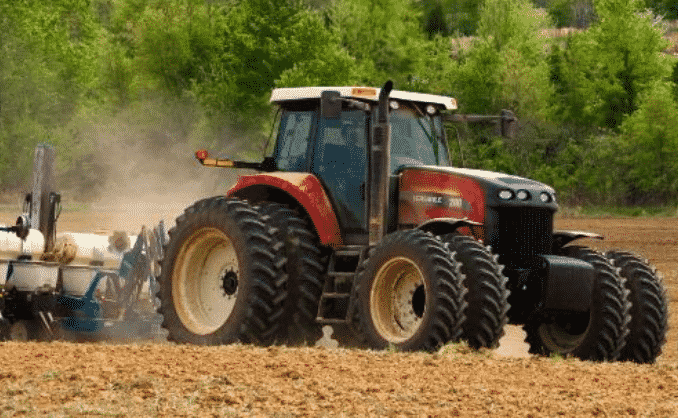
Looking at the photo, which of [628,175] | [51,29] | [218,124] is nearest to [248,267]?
[628,175]

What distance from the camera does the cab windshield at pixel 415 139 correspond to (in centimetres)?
1251

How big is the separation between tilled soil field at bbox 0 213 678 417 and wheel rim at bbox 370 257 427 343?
0.49 m

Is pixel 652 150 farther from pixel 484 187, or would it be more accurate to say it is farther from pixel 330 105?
pixel 330 105

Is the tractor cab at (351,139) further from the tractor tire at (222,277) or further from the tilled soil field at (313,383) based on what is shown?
Answer: the tilled soil field at (313,383)

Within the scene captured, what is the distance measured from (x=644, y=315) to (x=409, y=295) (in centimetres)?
229

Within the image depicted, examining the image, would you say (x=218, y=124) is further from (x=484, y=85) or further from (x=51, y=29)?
(x=51, y=29)

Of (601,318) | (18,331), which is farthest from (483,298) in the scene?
(18,331)

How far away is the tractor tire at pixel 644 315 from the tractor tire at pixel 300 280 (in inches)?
107

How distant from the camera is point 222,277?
12.7 metres

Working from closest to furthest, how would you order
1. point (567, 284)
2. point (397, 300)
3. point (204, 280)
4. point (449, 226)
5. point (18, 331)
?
1. point (567, 284)
2. point (397, 300)
3. point (449, 226)
4. point (204, 280)
5. point (18, 331)

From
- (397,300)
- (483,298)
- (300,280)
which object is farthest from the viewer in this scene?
(300,280)

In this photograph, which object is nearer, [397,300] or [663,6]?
[397,300]

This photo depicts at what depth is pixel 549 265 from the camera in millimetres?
11328

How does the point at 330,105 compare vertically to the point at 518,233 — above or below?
above
